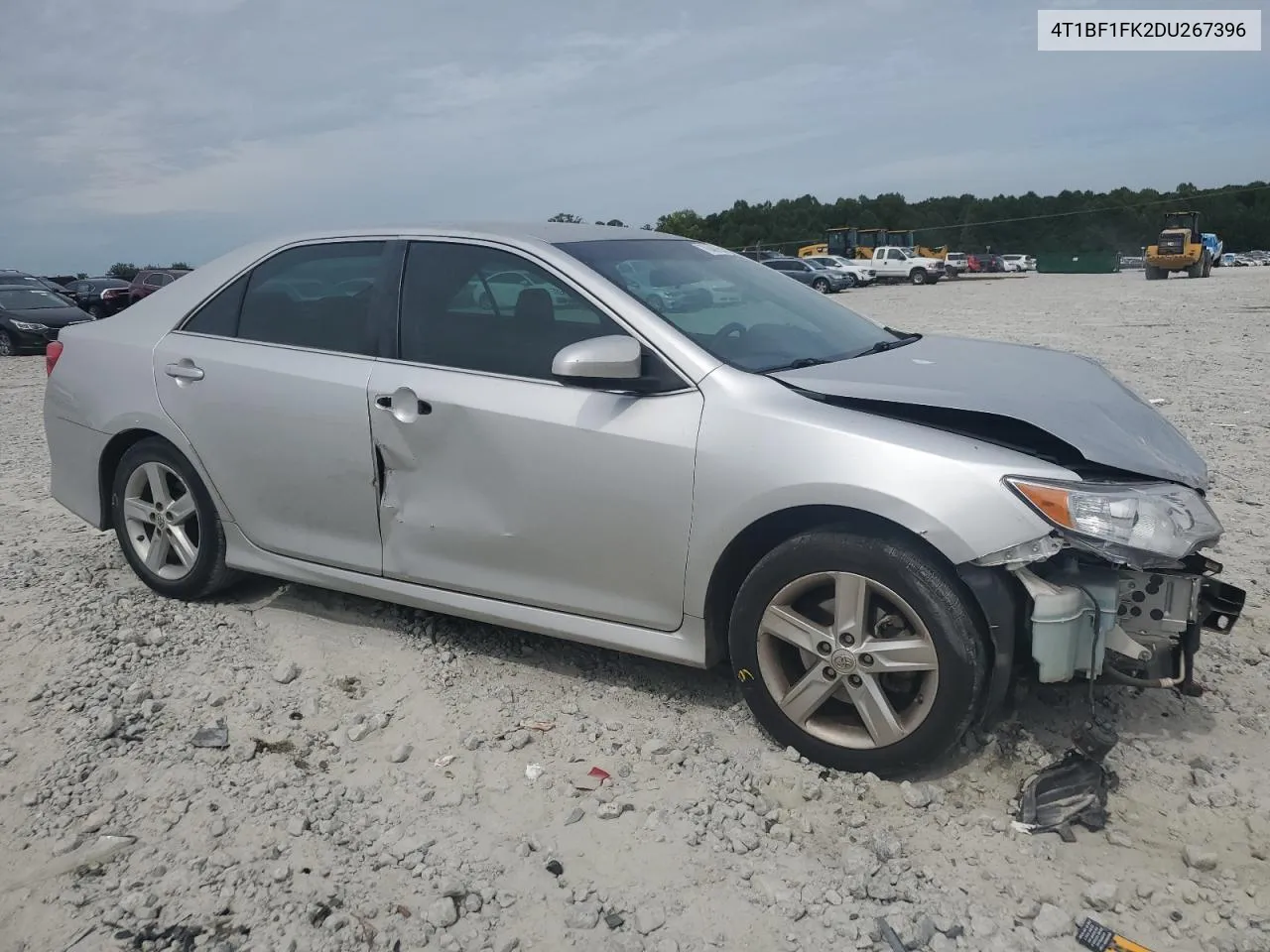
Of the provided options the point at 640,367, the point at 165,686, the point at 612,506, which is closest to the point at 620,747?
the point at 612,506

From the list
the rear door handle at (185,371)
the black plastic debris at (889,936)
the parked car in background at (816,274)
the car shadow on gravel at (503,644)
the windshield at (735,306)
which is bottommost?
the black plastic debris at (889,936)

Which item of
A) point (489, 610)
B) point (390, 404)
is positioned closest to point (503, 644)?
point (489, 610)

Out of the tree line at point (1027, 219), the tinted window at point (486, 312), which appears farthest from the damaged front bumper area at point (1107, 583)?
the tree line at point (1027, 219)

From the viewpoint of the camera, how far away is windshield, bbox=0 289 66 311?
1989 cm

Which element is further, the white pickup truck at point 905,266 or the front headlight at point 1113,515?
the white pickup truck at point 905,266

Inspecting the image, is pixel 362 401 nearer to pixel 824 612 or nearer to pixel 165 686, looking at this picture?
pixel 165 686

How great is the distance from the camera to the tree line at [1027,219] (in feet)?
290

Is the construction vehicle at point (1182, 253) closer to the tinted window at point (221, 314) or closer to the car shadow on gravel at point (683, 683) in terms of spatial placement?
the car shadow on gravel at point (683, 683)

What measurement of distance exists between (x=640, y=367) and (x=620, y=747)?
1.23m

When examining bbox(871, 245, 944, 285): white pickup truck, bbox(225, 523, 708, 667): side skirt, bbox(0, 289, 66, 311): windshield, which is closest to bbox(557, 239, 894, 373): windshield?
bbox(225, 523, 708, 667): side skirt

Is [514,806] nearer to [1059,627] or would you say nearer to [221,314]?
[1059,627]

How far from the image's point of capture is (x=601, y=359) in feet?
10.3

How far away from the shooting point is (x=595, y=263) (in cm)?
361

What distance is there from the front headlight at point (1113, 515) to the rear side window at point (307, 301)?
2402mm
